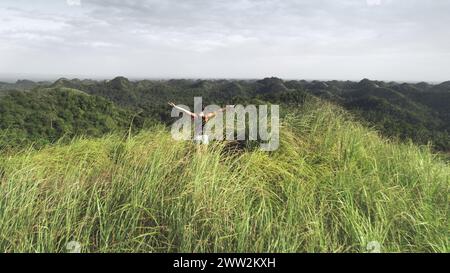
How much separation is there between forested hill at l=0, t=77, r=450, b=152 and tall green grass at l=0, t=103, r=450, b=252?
174cm

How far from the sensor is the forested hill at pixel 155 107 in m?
23.7

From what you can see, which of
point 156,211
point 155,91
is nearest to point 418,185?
point 156,211

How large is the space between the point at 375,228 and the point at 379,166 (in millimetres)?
1410

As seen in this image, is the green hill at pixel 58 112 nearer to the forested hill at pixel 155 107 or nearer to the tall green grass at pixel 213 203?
the forested hill at pixel 155 107

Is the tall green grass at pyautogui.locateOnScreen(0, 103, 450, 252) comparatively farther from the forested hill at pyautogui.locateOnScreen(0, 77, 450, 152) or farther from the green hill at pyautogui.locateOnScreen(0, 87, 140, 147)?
the green hill at pyautogui.locateOnScreen(0, 87, 140, 147)

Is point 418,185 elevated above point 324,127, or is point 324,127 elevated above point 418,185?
point 324,127

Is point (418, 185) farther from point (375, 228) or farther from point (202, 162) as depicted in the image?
point (202, 162)

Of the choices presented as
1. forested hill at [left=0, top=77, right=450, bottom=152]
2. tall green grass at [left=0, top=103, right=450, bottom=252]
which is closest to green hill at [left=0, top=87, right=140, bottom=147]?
forested hill at [left=0, top=77, right=450, bottom=152]

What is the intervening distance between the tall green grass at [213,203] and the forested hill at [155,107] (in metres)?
1.74

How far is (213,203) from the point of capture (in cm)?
276

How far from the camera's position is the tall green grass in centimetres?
251

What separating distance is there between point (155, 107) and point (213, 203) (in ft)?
160

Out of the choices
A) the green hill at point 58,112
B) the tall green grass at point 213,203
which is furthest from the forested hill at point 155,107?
the tall green grass at point 213,203
